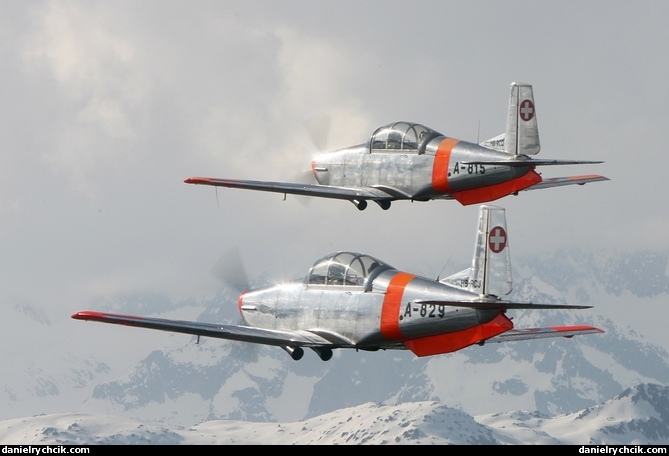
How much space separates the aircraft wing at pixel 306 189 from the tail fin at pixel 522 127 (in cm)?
437

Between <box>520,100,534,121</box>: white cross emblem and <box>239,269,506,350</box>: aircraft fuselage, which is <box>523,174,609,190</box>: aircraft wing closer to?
<box>520,100,534,121</box>: white cross emblem

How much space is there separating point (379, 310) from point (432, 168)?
26.1ft

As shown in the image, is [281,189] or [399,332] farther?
[281,189]

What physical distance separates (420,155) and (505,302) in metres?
10.4

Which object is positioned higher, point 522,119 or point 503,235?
point 522,119

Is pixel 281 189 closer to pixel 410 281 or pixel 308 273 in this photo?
pixel 308 273

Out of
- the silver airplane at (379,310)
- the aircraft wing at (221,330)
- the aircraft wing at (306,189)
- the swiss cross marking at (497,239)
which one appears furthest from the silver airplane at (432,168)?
the aircraft wing at (221,330)

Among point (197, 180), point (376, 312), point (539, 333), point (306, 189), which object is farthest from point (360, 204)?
point (376, 312)

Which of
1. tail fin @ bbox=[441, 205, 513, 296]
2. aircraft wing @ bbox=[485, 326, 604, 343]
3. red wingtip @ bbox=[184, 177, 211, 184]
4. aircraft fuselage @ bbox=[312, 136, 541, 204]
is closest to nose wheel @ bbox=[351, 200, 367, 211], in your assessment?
aircraft fuselage @ bbox=[312, 136, 541, 204]

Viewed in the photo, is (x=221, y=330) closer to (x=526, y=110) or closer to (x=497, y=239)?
(x=497, y=239)

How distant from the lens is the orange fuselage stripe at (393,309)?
3684 centimetres

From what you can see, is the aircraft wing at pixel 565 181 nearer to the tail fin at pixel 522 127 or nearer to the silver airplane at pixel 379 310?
the tail fin at pixel 522 127

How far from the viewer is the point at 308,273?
39188 mm
